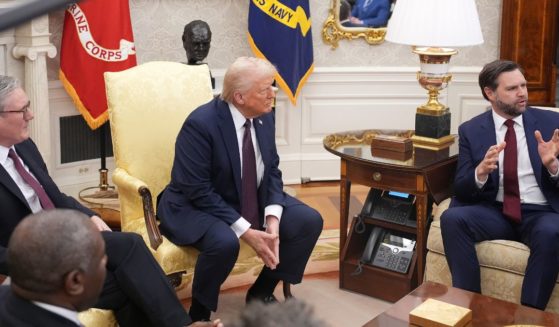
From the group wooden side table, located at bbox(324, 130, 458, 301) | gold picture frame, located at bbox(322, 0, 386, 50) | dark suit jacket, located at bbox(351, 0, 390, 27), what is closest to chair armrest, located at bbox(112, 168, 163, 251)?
wooden side table, located at bbox(324, 130, 458, 301)

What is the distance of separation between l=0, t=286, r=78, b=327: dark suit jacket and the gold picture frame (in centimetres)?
418

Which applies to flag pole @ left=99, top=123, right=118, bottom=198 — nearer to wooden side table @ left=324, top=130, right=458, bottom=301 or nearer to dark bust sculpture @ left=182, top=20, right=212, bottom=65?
dark bust sculpture @ left=182, top=20, right=212, bottom=65

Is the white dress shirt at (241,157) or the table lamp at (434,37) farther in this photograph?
the table lamp at (434,37)

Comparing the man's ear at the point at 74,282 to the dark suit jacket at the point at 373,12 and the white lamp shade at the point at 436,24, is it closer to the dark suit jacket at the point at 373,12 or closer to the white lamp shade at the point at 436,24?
the white lamp shade at the point at 436,24

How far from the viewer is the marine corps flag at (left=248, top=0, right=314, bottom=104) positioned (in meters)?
5.28

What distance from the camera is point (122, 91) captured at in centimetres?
347

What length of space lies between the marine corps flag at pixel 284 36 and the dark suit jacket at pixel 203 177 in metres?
2.02

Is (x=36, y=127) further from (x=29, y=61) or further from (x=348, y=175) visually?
(x=348, y=175)

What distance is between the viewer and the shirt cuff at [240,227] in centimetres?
323

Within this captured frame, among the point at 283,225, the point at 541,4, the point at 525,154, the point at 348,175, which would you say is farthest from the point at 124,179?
the point at 541,4

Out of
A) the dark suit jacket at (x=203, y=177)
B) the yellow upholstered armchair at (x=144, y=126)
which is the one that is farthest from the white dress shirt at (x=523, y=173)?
the yellow upholstered armchair at (x=144, y=126)

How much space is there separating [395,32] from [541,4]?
2.26 meters

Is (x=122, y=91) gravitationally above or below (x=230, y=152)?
above

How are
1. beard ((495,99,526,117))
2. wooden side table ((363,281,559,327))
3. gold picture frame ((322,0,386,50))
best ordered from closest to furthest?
1. wooden side table ((363,281,559,327))
2. beard ((495,99,526,117))
3. gold picture frame ((322,0,386,50))
